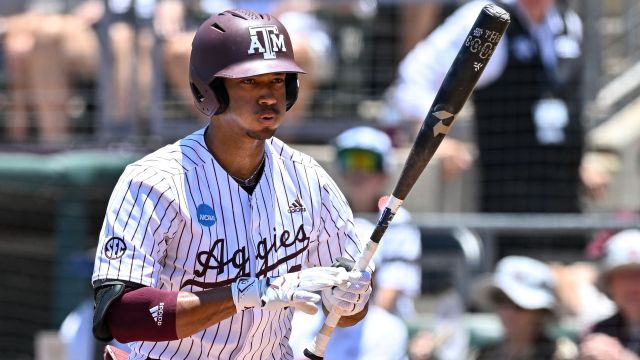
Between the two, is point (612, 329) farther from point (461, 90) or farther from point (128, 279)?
point (128, 279)

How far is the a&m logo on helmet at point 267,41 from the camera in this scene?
3.55 meters

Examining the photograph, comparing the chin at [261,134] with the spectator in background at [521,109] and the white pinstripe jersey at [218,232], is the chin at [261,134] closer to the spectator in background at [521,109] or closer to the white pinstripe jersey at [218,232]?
the white pinstripe jersey at [218,232]

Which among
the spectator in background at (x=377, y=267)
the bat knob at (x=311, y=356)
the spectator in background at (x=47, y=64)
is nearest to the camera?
the bat knob at (x=311, y=356)

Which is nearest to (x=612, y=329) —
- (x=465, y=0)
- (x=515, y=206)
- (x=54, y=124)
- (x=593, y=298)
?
(x=593, y=298)

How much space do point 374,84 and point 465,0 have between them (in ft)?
2.23

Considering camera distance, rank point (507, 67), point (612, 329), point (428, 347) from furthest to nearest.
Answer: point (507, 67) → point (428, 347) → point (612, 329)

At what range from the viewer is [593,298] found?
5.98 metres

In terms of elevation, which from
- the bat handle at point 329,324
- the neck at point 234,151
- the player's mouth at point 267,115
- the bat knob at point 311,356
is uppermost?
the player's mouth at point 267,115

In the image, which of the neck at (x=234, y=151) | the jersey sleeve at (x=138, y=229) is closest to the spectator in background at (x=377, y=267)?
the neck at (x=234, y=151)

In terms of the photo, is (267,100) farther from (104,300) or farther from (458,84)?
(104,300)

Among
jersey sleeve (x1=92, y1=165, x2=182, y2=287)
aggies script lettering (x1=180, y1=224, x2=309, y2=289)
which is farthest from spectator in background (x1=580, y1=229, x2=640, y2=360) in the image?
jersey sleeve (x1=92, y1=165, x2=182, y2=287)

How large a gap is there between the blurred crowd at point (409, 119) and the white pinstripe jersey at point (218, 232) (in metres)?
1.83

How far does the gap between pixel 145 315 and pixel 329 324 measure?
535 mm

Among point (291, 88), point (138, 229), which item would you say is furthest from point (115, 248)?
point (291, 88)
